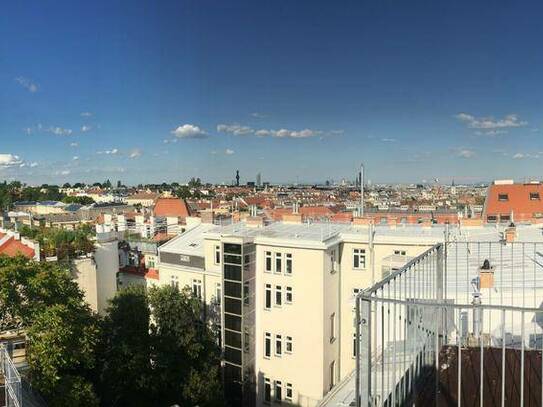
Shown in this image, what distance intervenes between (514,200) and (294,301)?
3491cm

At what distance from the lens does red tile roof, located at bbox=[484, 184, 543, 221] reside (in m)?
43.8

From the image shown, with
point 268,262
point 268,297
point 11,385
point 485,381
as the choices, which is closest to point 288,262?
point 268,262

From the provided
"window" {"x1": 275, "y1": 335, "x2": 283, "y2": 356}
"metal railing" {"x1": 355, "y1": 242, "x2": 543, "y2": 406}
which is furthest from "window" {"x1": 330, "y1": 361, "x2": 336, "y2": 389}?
"metal railing" {"x1": 355, "y1": 242, "x2": 543, "y2": 406}

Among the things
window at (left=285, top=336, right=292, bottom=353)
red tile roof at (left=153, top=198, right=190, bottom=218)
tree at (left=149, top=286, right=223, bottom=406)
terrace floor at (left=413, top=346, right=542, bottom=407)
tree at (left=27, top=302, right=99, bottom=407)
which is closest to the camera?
terrace floor at (left=413, top=346, right=542, bottom=407)

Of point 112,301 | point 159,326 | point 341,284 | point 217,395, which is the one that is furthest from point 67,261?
point 341,284

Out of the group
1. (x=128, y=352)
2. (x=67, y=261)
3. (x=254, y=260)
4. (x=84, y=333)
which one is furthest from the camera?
(x=67, y=261)

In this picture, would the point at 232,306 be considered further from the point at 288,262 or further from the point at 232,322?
the point at 288,262

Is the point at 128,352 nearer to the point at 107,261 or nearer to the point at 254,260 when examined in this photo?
the point at 254,260

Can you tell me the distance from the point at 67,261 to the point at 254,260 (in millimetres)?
8861

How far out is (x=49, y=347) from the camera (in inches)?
507

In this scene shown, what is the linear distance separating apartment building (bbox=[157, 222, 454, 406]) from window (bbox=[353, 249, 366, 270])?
4 cm

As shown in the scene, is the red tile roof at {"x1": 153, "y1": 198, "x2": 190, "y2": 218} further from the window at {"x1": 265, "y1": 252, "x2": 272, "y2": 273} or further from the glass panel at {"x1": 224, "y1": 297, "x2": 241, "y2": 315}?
the window at {"x1": 265, "y1": 252, "x2": 272, "y2": 273}

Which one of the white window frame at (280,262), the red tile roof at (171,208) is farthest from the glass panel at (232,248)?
the red tile roof at (171,208)

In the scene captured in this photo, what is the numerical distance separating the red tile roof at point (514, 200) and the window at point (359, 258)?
29201 mm
